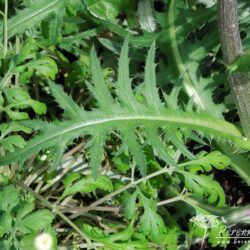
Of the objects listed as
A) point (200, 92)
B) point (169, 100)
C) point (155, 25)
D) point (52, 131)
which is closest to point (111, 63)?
point (155, 25)

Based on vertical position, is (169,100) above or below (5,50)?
below

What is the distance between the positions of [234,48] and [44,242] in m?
0.81

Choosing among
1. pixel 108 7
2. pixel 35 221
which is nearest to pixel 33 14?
pixel 108 7

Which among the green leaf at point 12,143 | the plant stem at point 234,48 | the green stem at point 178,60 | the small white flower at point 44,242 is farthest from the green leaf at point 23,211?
the green stem at point 178,60

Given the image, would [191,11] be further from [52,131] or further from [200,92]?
[52,131]

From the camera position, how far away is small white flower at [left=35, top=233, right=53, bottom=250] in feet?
4.68

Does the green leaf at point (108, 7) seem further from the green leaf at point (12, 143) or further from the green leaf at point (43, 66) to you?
the green leaf at point (12, 143)

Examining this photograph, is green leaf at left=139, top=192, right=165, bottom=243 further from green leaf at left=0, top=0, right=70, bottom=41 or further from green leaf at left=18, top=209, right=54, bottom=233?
green leaf at left=0, top=0, right=70, bottom=41

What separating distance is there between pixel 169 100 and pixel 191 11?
0.49 m

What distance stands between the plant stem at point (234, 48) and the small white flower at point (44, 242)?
2.48ft

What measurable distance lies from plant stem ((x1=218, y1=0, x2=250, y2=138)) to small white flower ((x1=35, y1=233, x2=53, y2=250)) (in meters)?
0.76

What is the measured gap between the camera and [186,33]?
6.41 ft

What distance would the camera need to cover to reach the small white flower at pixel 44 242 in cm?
143

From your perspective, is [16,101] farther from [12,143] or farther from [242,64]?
[242,64]
